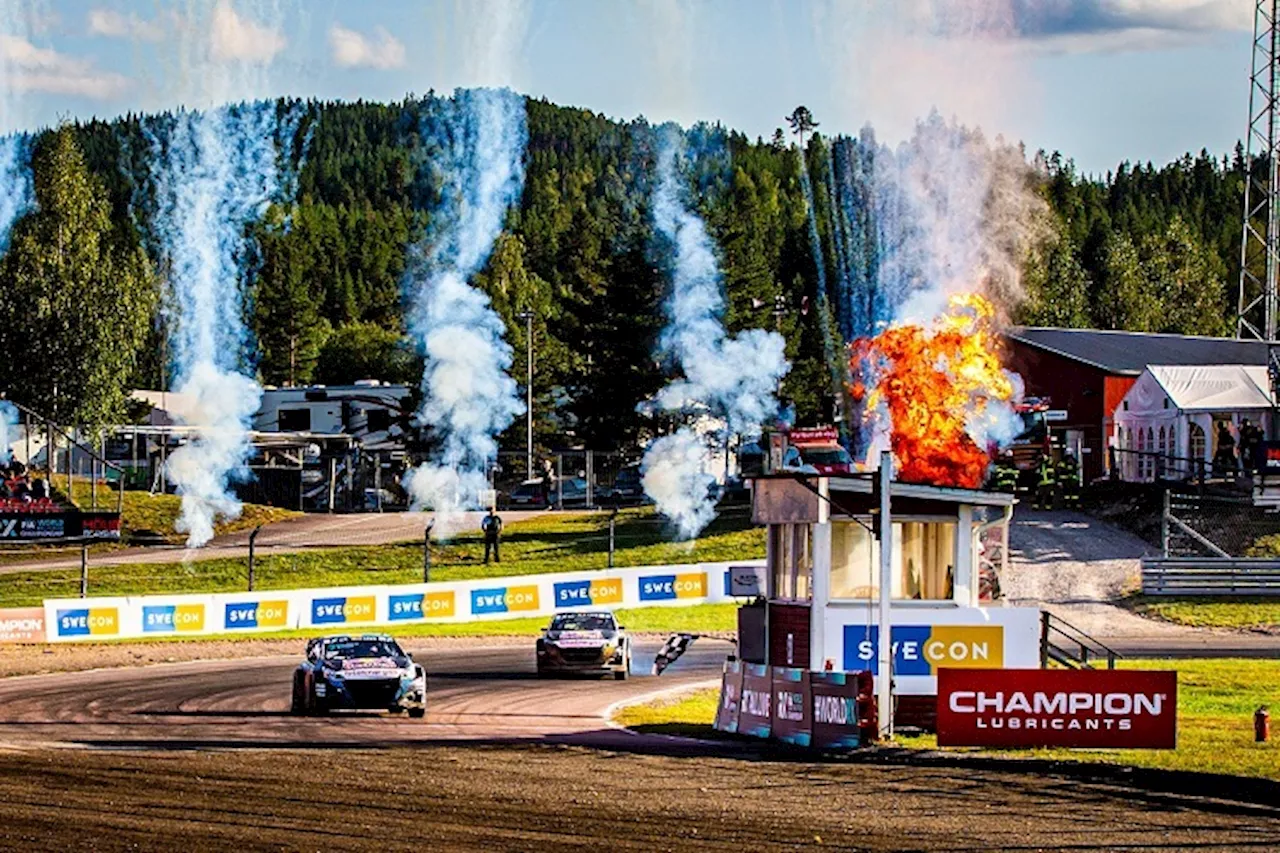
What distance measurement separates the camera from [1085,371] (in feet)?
253

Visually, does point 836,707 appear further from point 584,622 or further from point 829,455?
point 829,455

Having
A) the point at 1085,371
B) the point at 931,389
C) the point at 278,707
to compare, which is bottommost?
the point at 278,707

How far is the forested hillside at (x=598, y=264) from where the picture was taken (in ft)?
259

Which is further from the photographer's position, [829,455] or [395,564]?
[395,564]

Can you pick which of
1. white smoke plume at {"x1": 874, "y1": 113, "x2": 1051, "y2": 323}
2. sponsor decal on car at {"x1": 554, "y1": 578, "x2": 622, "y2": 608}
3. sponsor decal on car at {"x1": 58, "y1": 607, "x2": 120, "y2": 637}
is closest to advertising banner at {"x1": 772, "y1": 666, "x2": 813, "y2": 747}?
sponsor decal on car at {"x1": 58, "y1": 607, "x2": 120, "y2": 637}

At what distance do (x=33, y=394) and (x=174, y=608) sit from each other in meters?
33.6

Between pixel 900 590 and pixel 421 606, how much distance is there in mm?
25262

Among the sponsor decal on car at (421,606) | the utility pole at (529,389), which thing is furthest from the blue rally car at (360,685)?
the utility pole at (529,389)

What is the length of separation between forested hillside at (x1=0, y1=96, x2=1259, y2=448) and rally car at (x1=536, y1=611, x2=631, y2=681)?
38.0 meters

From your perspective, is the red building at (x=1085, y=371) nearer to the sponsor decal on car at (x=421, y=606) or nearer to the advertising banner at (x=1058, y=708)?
the sponsor decal on car at (x=421, y=606)

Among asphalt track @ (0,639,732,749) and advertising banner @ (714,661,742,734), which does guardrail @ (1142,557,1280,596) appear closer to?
asphalt track @ (0,639,732,749)

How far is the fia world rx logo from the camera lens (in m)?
53.4

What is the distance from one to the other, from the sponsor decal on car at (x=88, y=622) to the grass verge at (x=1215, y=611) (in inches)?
1041

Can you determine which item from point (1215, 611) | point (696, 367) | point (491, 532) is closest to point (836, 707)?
point (1215, 611)
